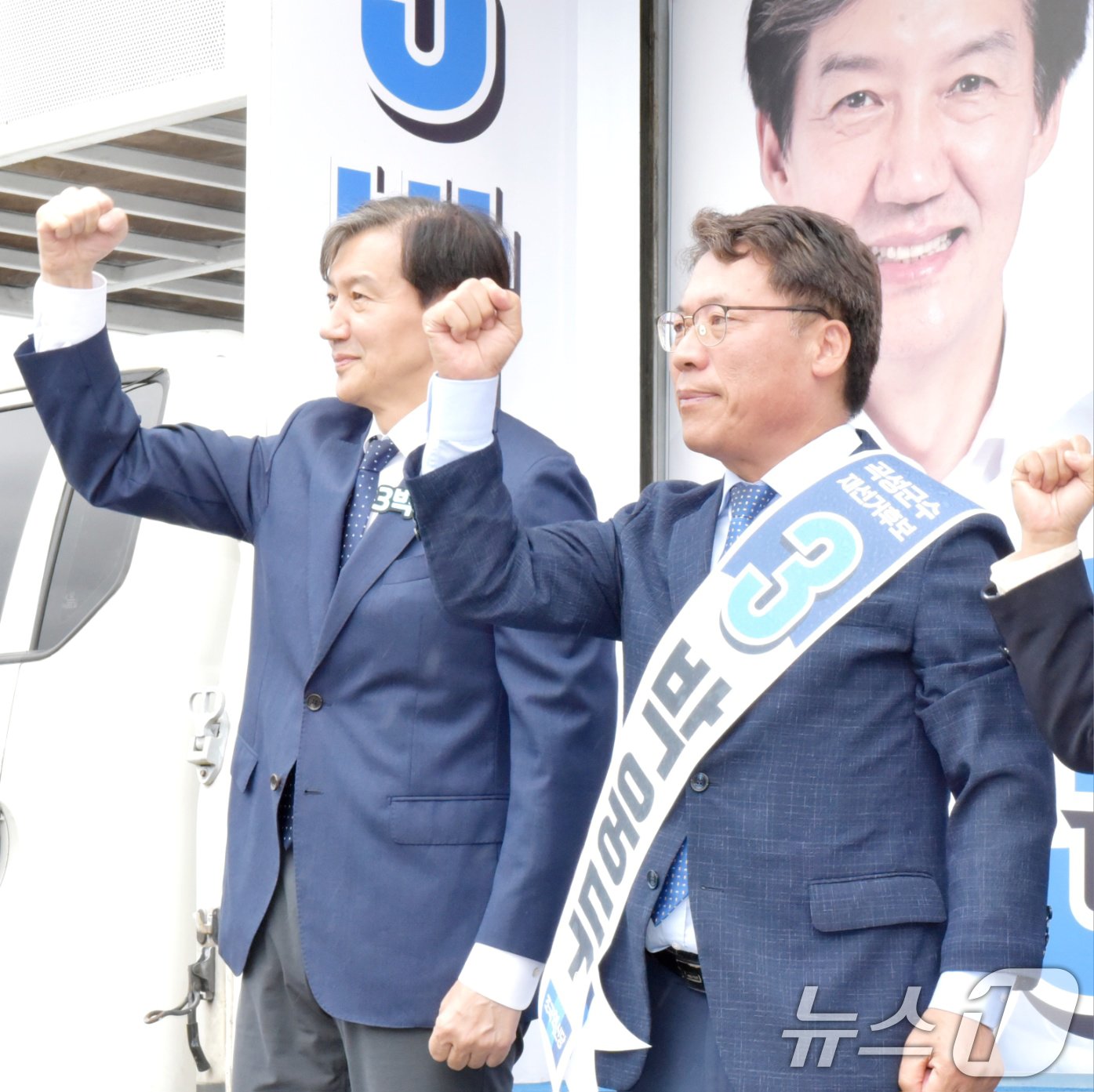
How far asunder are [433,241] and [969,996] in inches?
51.2

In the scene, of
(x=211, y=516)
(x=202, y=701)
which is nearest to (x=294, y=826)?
(x=211, y=516)

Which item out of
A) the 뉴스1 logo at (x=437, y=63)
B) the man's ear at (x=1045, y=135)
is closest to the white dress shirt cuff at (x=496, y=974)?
the 뉴스1 logo at (x=437, y=63)

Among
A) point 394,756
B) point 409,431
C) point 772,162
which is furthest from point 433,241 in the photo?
point 772,162

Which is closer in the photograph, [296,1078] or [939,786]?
[939,786]

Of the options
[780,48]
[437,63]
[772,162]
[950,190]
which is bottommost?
[950,190]

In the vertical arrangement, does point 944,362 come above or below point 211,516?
above

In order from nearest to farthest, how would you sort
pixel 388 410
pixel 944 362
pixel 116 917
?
pixel 388 410 < pixel 116 917 < pixel 944 362

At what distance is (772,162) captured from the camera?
4383mm

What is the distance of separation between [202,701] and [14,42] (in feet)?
7.13

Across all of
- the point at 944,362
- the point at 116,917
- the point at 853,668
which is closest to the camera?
the point at 853,668

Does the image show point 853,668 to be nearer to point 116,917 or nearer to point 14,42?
point 116,917

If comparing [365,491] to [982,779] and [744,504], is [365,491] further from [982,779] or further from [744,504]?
[982,779]

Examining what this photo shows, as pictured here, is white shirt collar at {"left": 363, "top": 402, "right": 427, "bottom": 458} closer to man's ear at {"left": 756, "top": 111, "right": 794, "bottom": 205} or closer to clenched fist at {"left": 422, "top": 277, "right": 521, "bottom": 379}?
clenched fist at {"left": 422, "top": 277, "right": 521, "bottom": 379}

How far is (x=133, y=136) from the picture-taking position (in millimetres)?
4414
